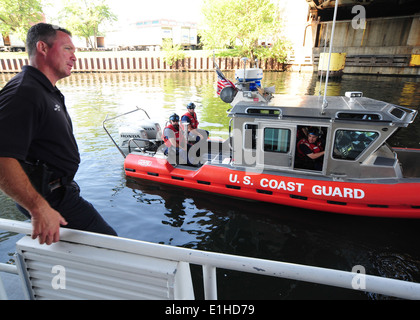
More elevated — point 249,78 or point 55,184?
point 249,78

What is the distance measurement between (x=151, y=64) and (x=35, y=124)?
126ft

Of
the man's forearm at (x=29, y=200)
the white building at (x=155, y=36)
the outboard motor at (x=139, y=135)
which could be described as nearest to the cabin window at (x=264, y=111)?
the outboard motor at (x=139, y=135)

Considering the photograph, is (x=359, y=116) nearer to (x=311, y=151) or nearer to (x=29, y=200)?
(x=311, y=151)

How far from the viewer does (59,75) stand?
1.94 m

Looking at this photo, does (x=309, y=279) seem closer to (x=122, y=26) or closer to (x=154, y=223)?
(x=154, y=223)

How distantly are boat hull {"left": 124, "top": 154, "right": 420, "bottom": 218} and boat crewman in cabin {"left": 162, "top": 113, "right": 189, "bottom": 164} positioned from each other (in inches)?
10.1

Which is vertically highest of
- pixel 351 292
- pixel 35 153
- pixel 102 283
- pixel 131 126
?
pixel 35 153

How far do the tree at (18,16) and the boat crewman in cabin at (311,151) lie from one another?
149 ft

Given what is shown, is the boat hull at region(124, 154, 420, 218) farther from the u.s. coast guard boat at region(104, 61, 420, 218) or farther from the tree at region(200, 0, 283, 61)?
the tree at region(200, 0, 283, 61)

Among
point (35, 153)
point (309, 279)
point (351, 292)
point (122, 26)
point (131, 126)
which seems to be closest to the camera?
point (309, 279)

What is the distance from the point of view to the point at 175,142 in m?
7.25

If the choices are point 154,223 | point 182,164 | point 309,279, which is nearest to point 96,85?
point 182,164

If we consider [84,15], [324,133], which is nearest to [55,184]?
[324,133]
